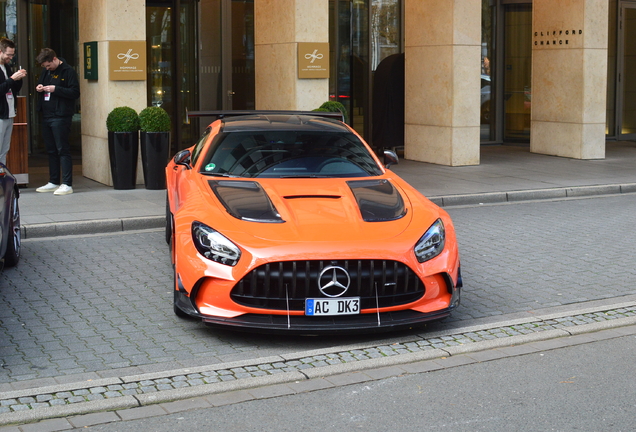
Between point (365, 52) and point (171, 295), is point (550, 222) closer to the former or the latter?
point (171, 295)

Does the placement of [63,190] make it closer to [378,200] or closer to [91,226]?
[91,226]

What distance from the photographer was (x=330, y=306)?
19.2 feet

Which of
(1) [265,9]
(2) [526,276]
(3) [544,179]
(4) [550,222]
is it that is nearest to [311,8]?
(1) [265,9]

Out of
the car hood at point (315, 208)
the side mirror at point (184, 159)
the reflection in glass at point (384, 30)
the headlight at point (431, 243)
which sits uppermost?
the reflection in glass at point (384, 30)

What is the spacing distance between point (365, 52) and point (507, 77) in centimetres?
411

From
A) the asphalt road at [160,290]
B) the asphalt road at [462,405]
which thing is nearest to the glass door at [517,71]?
the asphalt road at [160,290]

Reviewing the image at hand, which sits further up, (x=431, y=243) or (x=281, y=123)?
(x=281, y=123)

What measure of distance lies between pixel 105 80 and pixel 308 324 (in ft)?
28.3

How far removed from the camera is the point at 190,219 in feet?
21.2

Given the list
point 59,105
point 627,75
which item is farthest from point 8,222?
point 627,75

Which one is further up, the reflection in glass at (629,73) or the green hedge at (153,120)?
the reflection in glass at (629,73)

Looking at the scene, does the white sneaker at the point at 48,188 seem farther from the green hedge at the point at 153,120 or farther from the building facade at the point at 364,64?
the green hedge at the point at 153,120

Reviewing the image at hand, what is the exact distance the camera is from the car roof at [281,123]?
7883 mm

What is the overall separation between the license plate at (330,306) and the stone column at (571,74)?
13.5m
